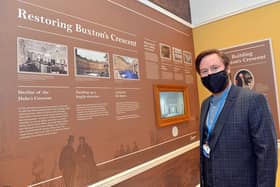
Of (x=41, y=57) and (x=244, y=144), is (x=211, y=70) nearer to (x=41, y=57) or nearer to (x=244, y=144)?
(x=244, y=144)

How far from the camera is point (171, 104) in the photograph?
2.47 meters

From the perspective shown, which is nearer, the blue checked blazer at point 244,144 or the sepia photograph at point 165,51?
the blue checked blazer at point 244,144

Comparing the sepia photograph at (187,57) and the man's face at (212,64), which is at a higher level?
the sepia photograph at (187,57)

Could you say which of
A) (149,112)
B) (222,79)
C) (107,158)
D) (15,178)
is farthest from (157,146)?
(15,178)

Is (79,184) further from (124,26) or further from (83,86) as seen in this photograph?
(124,26)

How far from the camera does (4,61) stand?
45.6 inches

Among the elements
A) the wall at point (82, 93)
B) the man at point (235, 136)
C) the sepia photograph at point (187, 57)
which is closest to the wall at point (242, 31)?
the sepia photograph at point (187, 57)

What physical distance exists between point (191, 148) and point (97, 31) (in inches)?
75.7

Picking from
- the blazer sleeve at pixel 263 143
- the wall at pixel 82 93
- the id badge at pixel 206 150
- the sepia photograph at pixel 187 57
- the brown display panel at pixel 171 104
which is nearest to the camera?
the wall at pixel 82 93

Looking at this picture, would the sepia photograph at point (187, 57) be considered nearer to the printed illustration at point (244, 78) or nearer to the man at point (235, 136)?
the printed illustration at point (244, 78)

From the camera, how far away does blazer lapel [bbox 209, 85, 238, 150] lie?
1.47 m

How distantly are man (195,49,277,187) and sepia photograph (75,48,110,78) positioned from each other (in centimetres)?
77

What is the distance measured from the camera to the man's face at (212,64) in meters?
1.62

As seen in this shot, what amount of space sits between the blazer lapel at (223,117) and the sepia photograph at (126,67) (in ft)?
2.79
